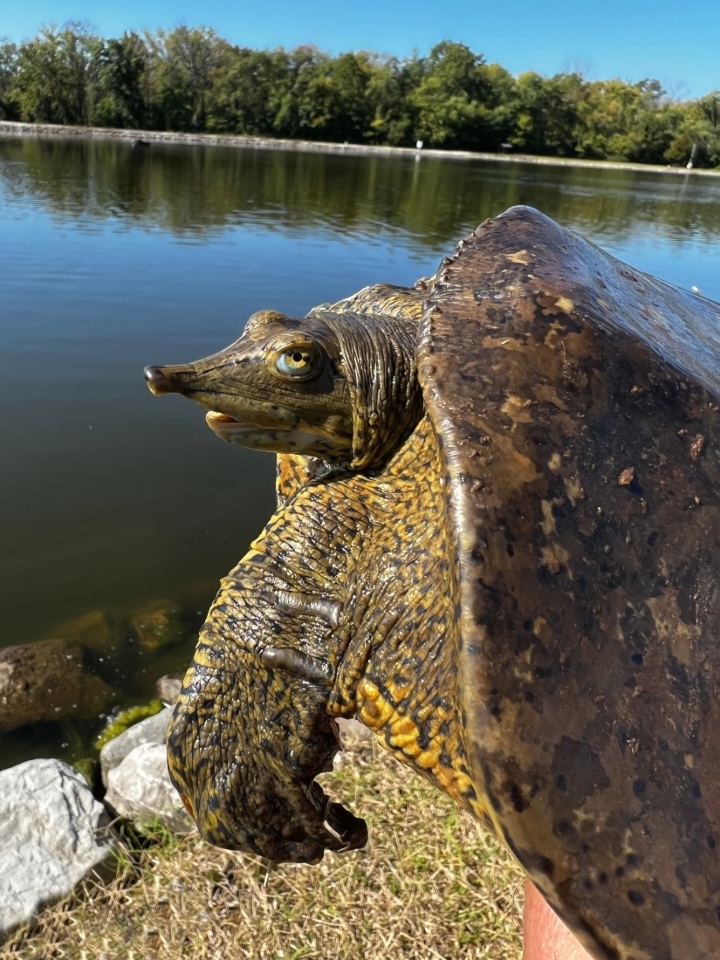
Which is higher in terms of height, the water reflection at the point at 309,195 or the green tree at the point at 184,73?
the green tree at the point at 184,73

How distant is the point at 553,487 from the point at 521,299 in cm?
38

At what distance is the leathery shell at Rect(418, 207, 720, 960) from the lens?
0.83 metres

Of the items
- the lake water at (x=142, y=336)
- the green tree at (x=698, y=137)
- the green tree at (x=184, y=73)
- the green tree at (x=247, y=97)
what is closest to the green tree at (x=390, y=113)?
the green tree at (x=247, y=97)

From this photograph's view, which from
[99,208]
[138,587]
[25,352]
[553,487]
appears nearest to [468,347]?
[553,487]

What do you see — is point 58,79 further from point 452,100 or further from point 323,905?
point 323,905

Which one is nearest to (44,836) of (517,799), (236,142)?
(517,799)

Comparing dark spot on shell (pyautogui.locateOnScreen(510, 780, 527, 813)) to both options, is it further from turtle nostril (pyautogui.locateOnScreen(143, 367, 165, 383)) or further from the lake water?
the lake water

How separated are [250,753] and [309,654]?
0.76ft

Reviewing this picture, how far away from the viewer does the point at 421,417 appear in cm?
132

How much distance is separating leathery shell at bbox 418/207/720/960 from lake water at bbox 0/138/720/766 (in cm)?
372

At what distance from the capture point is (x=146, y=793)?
2.91 metres

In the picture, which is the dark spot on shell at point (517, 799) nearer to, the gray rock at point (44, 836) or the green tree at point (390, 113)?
the gray rock at point (44, 836)

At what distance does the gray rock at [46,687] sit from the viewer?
3951mm

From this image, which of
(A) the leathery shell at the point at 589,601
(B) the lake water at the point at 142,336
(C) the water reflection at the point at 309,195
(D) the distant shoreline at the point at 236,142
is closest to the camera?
(A) the leathery shell at the point at 589,601
